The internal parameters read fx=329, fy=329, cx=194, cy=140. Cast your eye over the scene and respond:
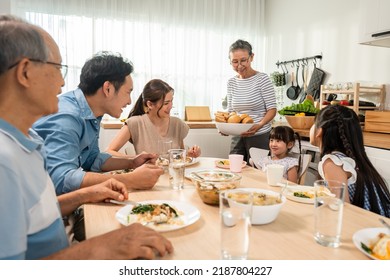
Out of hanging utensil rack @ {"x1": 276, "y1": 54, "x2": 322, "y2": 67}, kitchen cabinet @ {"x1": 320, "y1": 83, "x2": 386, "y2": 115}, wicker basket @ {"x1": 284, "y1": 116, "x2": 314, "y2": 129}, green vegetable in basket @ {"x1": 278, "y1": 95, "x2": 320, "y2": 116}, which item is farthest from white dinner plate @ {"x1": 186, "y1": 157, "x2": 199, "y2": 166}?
hanging utensil rack @ {"x1": 276, "y1": 54, "x2": 322, "y2": 67}

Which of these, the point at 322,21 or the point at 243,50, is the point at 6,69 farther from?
the point at 322,21

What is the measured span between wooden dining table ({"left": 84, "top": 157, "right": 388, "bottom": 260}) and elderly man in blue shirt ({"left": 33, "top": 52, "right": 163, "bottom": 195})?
0.16m

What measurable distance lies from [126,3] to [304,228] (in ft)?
11.9

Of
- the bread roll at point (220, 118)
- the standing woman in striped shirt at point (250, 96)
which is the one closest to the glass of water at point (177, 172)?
the bread roll at point (220, 118)

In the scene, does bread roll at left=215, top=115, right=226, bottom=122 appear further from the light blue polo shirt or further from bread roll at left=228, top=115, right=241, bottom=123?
the light blue polo shirt

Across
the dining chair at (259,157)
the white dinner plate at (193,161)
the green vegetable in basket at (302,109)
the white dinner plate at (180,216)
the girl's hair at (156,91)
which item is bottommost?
the dining chair at (259,157)

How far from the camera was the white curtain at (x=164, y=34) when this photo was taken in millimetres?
3680

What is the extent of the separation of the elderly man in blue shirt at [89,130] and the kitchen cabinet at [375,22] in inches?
85.6

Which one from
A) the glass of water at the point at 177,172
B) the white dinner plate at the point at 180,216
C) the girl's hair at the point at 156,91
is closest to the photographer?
the white dinner plate at the point at 180,216

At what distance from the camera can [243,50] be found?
8.80ft

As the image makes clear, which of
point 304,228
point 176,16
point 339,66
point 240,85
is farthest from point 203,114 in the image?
point 304,228

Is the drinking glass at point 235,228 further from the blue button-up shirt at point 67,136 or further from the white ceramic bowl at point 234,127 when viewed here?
the white ceramic bowl at point 234,127

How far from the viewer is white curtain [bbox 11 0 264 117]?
3680 mm
